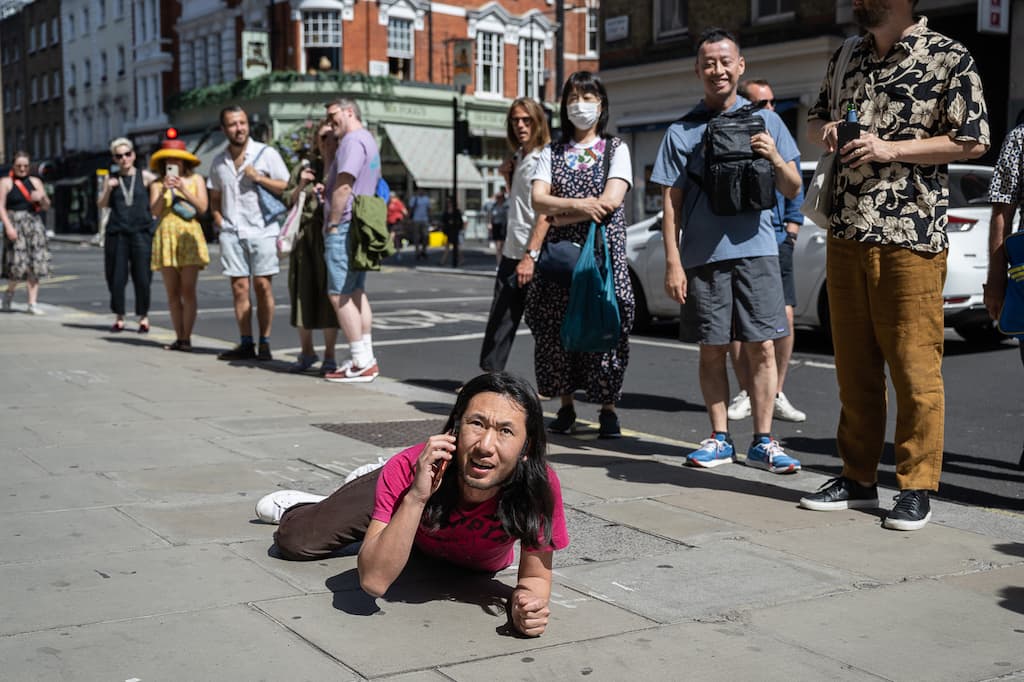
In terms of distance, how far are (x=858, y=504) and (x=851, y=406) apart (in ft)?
1.31

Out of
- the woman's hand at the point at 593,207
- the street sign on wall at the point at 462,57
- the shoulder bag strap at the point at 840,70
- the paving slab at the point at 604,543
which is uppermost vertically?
the street sign on wall at the point at 462,57

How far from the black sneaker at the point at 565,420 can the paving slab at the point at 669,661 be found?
3435 mm

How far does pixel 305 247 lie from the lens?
9023mm

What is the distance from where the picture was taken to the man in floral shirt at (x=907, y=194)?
14.6ft

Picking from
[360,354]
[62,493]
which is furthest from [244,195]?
[62,493]

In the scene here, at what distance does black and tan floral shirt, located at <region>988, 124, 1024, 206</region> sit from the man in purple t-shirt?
176 inches

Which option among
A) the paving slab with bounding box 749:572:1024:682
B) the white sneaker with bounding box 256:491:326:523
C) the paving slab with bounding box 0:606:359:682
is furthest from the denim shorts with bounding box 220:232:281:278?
the paving slab with bounding box 749:572:1024:682

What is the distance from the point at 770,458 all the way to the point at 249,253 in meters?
5.38

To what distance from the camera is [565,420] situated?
6711 mm

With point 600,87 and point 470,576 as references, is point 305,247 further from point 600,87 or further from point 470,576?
point 470,576

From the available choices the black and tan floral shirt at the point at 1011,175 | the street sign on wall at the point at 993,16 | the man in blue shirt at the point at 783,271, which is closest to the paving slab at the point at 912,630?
the black and tan floral shirt at the point at 1011,175

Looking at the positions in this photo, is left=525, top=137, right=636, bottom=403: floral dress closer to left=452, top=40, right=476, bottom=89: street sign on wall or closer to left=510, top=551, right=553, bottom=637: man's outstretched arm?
left=510, top=551, right=553, bottom=637: man's outstretched arm

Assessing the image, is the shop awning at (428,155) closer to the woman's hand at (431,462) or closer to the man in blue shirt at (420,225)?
the man in blue shirt at (420,225)

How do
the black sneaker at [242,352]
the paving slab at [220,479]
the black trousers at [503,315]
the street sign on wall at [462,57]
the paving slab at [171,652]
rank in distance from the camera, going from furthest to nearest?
the street sign on wall at [462,57] → the black sneaker at [242,352] → the black trousers at [503,315] → the paving slab at [220,479] → the paving slab at [171,652]
